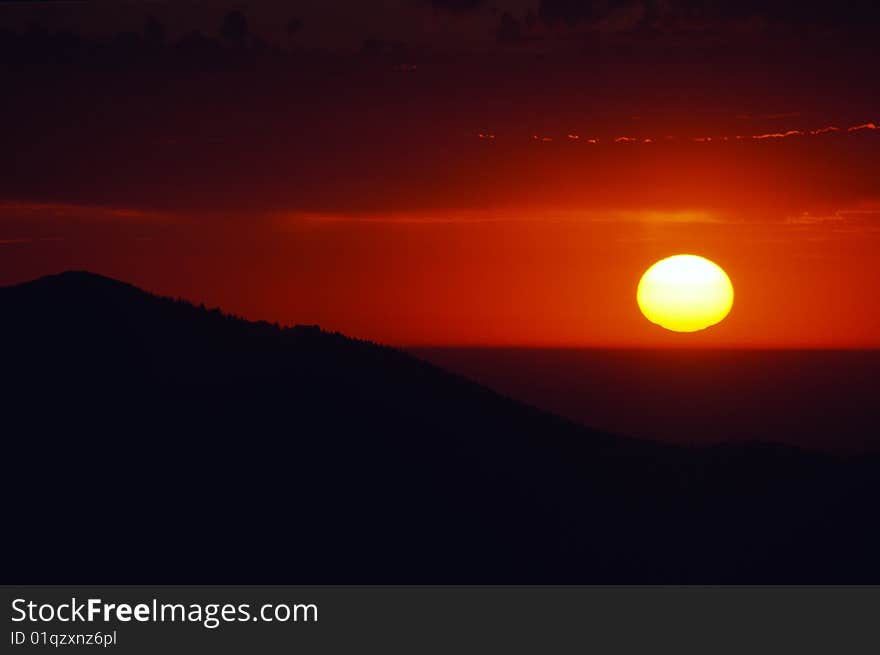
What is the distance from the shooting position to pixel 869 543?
42.4 m

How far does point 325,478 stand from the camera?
41.1 metres

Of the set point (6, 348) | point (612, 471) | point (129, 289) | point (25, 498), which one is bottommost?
point (25, 498)

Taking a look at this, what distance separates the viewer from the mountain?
123ft

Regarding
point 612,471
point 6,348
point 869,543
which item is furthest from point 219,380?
point 869,543

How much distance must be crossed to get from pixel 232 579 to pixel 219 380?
1065cm

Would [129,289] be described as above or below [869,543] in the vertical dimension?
above

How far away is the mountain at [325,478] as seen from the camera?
123ft

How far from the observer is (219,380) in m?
44.8

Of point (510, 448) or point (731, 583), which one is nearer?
point (731, 583)

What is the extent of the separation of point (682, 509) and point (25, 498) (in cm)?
2319
